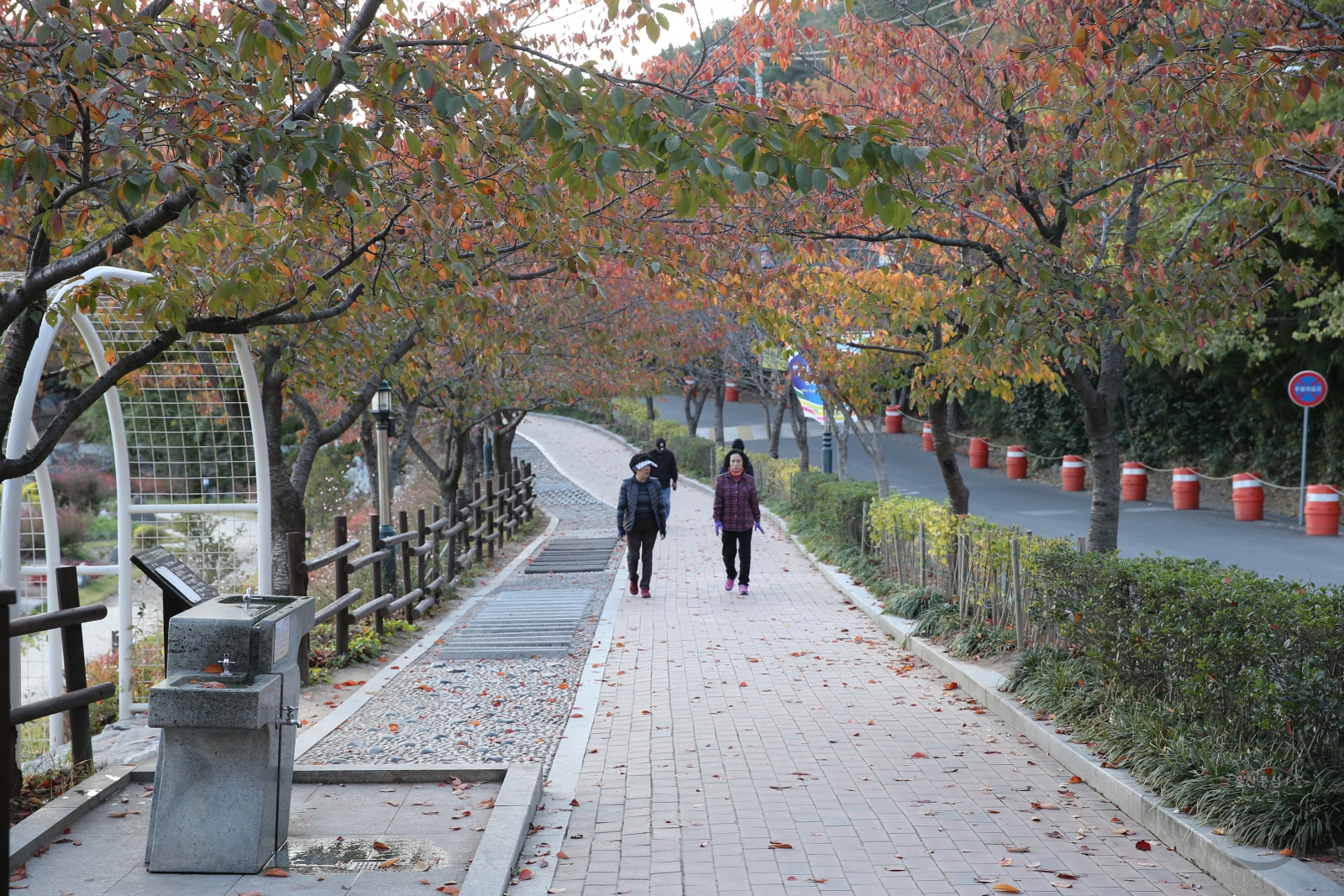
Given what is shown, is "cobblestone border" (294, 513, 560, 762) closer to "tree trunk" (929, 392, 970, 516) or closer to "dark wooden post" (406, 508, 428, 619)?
"dark wooden post" (406, 508, 428, 619)

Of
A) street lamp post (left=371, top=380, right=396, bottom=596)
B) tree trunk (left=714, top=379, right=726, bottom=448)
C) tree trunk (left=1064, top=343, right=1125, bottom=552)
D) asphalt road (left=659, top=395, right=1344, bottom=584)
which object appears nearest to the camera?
tree trunk (left=1064, top=343, right=1125, bottom=552)

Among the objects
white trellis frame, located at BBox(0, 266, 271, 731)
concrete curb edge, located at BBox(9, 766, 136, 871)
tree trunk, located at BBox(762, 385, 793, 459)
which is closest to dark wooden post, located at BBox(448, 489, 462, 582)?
white trellis frame, located at BBox(0, 266, 271, 731)

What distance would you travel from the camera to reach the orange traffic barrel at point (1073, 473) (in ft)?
88.5

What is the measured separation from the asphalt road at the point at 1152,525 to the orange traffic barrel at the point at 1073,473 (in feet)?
0.80

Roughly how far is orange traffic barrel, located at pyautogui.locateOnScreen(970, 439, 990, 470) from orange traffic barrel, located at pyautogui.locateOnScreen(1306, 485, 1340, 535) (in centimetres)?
1579

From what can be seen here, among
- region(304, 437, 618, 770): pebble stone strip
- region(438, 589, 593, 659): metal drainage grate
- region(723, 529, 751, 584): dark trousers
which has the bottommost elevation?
region(438, 589, 593, 659): metal drainage grate


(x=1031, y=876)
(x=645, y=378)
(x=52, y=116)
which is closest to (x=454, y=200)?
(x=52, y=116)

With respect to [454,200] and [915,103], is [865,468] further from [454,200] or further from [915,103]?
[454,200]

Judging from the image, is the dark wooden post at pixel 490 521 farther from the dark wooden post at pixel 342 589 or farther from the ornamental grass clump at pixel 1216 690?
the ornamental grass clump at pixel 1216 690

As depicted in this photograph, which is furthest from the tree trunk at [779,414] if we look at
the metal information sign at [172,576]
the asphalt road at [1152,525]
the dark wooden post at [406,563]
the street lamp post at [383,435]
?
the metal information sign at [172,576]

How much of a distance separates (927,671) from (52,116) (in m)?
7.18

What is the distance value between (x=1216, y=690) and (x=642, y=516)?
864 cm

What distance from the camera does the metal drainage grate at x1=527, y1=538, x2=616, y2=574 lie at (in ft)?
55.9

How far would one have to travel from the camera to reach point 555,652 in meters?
10.2
